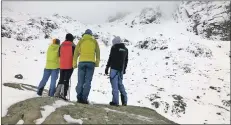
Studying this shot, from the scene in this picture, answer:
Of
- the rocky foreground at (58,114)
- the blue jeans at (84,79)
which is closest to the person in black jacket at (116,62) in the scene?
the blue jeans at (84,79)

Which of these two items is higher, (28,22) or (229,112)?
(28,22)

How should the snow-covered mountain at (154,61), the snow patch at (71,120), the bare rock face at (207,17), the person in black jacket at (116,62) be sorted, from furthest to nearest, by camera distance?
the bare rock face at (207,17)
the snow-covered mountain at (154,61)
the person in black jacket at (116,62)
the snow patch at (71,120)

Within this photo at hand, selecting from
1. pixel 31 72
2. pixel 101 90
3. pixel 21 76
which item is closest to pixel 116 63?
pixel 101 90

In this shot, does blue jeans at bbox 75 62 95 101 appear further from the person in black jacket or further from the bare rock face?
the bare rock face

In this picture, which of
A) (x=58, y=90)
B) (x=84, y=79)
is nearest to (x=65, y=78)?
(x=58, y=90)

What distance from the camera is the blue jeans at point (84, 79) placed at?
1034 cm

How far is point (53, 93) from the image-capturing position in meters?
11.4

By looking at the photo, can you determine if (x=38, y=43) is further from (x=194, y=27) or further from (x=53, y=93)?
(x=53, y=93)

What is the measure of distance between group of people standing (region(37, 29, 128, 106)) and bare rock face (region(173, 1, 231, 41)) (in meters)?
26.9

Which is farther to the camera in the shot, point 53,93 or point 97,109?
point 53,93

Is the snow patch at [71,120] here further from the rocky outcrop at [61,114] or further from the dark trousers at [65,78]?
the dark trousers at [65,78]

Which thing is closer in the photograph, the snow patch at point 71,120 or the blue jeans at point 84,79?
the snow patch at point 71,120

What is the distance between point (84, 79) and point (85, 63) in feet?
1.75

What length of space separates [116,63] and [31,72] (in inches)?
581
